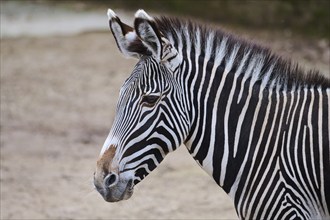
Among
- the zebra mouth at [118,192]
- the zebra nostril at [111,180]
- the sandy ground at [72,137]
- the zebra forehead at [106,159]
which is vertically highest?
the zebra forehead at [106,159]

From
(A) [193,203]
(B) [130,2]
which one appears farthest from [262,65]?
(B) [130,2]

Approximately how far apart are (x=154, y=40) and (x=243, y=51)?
0.62 meters

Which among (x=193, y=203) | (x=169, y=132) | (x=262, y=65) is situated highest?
(x=262, y=65)

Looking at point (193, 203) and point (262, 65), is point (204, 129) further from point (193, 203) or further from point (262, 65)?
point (193, 203)

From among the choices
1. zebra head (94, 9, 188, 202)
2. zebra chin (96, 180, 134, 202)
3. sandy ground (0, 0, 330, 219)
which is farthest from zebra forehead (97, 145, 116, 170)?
sandy ground (0, 0, 330, 219)

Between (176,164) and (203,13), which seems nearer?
(176,164)

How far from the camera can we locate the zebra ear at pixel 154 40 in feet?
15.3

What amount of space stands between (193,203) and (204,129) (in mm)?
3246

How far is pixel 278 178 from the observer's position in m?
4.77

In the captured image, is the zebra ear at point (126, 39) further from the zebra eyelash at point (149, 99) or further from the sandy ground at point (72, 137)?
the sandy ground at point (72, 137)

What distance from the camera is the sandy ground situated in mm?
8023

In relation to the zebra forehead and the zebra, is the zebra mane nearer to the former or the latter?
the zebra

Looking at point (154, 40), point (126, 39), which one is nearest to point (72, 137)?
point (126, 39)

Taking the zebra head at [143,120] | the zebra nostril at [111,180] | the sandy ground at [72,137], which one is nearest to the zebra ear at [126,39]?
the zebra head at [143,120]
